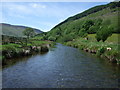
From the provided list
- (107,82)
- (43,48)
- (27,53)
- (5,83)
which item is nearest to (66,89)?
(107,82)

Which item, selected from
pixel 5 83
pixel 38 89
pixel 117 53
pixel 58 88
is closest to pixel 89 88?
pixel 58 88

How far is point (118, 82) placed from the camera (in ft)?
46.4

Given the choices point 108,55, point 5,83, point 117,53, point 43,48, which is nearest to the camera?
point 5,83

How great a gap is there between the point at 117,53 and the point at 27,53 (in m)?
20.3

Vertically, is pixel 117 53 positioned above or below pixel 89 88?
above

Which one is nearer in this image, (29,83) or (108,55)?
(29,83)

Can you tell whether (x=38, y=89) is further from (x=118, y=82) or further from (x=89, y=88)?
(x=118, y=82)

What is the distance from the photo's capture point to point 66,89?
11953mm

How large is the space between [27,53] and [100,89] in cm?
2281

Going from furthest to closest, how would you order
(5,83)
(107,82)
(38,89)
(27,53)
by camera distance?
1. (27,53)
2. (107,82)
3. (5,83)
4. (38,89)

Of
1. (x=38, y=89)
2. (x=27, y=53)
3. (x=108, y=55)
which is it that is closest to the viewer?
(x=38, y=89)

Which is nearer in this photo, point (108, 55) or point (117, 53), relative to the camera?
point (117, 53)

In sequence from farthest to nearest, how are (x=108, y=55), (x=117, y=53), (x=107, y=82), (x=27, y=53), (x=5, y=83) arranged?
1. (x=27, y=53)
2. (x=108, y=55)
3. (x=117, y=53)
4. (x=107, y=82)
5. (x=5, y=83)

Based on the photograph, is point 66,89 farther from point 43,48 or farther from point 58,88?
point 43,48
